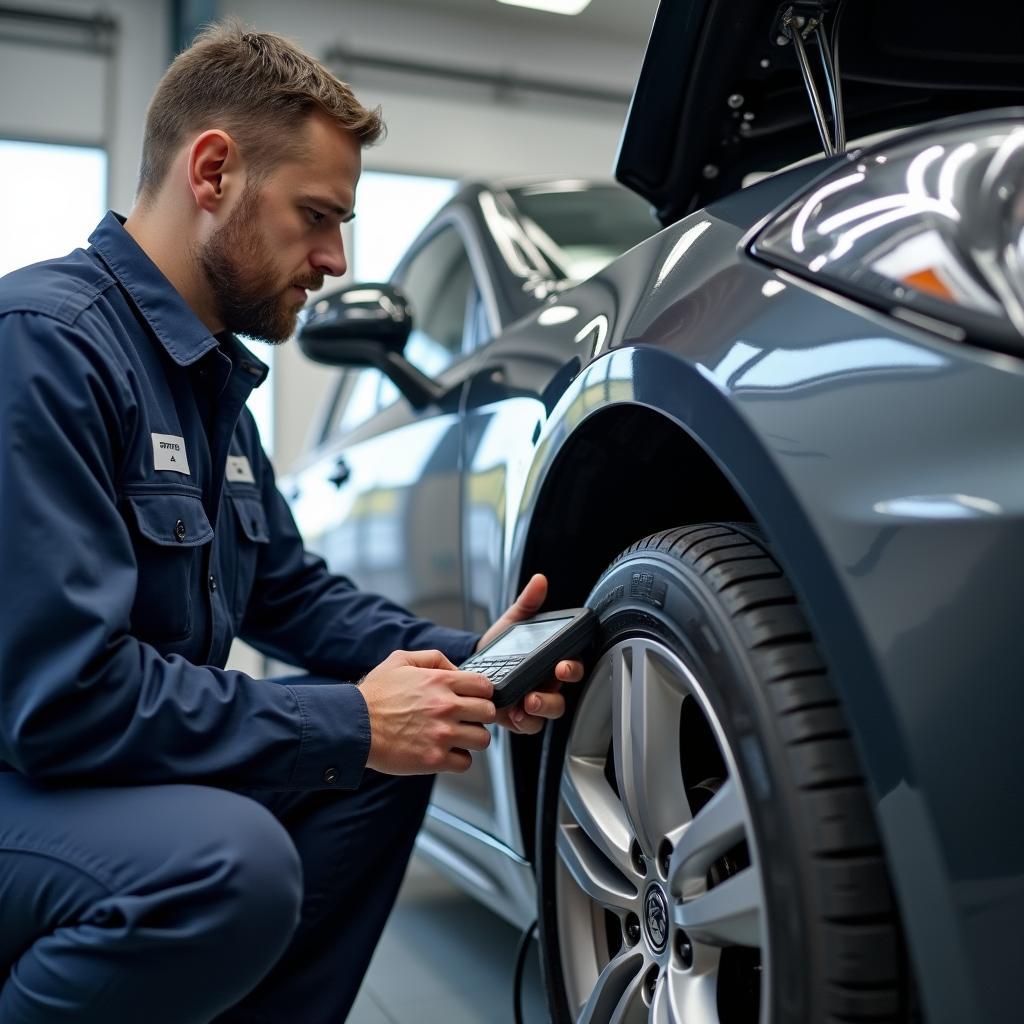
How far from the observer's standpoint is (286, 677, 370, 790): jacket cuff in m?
1.10

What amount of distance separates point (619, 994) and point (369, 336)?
1.12m

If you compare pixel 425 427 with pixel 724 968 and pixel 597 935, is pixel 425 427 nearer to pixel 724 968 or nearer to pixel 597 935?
pixel 597 935

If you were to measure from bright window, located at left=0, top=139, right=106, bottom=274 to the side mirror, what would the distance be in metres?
4.57

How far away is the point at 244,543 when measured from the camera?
1.49 meters

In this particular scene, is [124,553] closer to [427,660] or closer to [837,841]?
[427,660]

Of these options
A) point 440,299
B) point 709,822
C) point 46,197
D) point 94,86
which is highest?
point 94,86

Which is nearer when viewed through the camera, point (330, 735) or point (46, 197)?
point (330, 735)

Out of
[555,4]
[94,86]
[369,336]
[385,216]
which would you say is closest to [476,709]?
[369,336]

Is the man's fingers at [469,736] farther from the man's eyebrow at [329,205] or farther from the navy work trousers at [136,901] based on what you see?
the man's eyebrow at [329,205]

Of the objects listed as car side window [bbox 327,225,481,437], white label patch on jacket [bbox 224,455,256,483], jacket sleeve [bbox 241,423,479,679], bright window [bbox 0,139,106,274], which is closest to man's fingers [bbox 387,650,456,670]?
jacket sleeve [bbox 241,423,479,679]

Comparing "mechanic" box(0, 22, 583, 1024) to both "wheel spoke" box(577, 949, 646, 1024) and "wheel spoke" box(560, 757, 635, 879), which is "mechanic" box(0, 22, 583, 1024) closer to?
"wheel spoke" box(560, 757, 635, 879)

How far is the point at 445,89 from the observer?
709cm

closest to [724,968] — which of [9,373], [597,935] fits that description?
[597,935]

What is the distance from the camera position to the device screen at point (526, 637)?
43.4 inches
